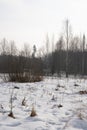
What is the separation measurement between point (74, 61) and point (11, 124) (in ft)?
167

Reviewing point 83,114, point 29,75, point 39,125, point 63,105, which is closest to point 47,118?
point 39,125

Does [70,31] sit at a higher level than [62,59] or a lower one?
higher

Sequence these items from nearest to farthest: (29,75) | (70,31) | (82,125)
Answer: (82,125) < (29,75) < (70,31)

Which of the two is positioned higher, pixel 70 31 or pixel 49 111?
pixel 70 31

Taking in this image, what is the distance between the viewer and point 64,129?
4406 millimetres

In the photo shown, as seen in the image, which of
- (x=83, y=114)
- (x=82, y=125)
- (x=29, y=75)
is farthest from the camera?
(x=29, y=75)

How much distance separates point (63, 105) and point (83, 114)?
116cm

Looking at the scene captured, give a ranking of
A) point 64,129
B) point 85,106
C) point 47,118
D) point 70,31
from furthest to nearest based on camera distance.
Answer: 1. point 70,31
2. point 85,106
3. point 47,118
4. point 64,129

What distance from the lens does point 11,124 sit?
14.9ft

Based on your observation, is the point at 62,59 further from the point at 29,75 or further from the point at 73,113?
the point at 73,113

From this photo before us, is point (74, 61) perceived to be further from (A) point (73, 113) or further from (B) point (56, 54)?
(A) point (73, 113)

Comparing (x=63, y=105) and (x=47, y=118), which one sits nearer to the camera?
(x=47, y=118)

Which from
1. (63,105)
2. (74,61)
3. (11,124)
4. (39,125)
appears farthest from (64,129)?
(74,61)

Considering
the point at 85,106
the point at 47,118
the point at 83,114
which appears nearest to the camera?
the point at 47,118
